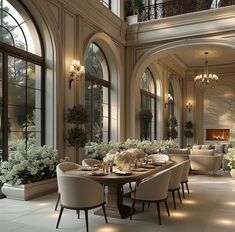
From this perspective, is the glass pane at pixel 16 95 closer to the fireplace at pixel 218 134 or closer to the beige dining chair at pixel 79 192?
the beige dining chair at pixel 79 192

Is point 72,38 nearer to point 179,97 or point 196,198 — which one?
point 196,198

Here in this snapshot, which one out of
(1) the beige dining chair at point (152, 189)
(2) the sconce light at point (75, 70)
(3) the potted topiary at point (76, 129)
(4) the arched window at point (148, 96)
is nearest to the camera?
(1) the beige dining chair at point (152, 189)

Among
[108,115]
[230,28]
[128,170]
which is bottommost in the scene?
[128,170]

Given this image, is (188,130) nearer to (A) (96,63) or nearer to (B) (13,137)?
(A) (96,63)

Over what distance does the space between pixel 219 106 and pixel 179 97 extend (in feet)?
6.67

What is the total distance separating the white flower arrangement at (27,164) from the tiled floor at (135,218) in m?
0.41

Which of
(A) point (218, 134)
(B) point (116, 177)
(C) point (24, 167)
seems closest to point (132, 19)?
(C) point (24, 167)

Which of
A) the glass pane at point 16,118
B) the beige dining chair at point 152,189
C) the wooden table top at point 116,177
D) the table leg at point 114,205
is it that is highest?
the glass pane at point 16,118

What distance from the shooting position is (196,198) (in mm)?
5762

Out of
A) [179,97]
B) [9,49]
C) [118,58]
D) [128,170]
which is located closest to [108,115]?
[118,58]

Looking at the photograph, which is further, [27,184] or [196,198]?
[196,198]

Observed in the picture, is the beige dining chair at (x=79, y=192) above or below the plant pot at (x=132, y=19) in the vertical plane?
below

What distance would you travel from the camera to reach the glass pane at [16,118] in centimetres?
575

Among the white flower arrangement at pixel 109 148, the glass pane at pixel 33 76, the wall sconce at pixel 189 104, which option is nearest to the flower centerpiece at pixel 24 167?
the glass pane at pixel 33 76
